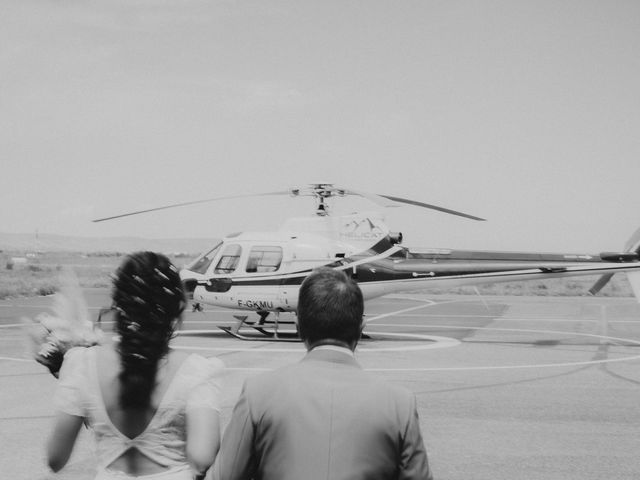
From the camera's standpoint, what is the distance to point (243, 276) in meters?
16.5

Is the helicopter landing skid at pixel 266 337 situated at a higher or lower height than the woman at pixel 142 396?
lower

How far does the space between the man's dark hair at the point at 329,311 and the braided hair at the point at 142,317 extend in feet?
1.65

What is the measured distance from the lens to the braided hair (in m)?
2.62

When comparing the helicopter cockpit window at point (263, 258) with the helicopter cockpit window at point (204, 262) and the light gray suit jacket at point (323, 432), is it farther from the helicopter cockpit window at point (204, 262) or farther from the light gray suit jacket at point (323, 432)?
the light gray suit jacket at point (323, 432)

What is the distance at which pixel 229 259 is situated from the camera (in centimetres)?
1667

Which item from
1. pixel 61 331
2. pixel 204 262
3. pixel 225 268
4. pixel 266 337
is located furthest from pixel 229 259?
pixel 61 331

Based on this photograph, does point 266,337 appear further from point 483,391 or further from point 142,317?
point 142,317

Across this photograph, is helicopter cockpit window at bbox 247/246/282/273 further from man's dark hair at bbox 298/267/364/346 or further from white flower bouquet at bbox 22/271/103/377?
man's dark hair at bbox 298/267/364/346

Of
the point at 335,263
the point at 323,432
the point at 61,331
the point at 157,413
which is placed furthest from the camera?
the point at 335,263

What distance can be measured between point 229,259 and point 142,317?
46.1 feet

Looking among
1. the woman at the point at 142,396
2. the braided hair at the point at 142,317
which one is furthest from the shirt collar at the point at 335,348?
the braided hair at the point at 142,317

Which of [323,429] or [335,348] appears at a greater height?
[335,348]

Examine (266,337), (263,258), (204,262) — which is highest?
(263,258)

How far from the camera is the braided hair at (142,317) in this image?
2619 mm
